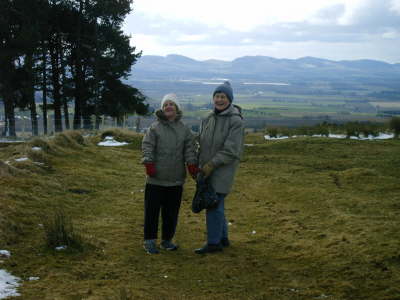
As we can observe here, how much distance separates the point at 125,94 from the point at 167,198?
23.1 metres

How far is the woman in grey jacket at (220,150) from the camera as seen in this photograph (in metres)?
5.54

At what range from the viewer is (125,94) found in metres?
28.3

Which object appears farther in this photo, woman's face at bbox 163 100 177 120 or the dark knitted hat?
woman's face at bbox 163 100 177 120

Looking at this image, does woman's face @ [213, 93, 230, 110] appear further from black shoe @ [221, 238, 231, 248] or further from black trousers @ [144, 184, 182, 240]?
black shoe @ [221, 238, 231, 248]

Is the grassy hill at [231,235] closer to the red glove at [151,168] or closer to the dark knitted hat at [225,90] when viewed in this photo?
the red glove at [151,168]

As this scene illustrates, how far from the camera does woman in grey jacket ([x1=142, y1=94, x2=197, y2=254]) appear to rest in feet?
18.7

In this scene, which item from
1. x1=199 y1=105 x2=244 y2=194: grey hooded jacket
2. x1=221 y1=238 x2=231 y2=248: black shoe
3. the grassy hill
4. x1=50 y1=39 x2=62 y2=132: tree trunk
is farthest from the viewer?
x1=50 y1=39 x2=62 y2=132: tree trunk

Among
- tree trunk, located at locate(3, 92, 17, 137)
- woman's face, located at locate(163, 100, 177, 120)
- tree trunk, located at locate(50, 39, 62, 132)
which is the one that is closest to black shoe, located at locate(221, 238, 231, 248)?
woman's face, located at locate(163, 100, 177, 120)

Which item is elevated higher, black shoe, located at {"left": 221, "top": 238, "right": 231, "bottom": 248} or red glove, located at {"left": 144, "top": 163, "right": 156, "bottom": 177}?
red glove, located at {"left": 144, "top": 163, "right": 156, "bottom": 177}

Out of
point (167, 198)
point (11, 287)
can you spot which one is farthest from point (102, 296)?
point (167, 198)

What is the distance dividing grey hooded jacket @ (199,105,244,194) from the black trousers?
0.54 meters

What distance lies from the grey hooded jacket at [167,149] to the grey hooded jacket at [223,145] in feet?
0.71

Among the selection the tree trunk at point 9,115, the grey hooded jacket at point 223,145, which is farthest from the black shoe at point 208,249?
the tree trunk at point 9,115

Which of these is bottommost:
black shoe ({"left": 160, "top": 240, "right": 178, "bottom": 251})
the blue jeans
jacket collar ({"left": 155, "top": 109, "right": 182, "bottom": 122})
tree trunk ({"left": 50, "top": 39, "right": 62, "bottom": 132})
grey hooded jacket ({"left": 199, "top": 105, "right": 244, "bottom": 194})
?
black shoe ({"left": 160, "top": 240, "right": 178, "bottom": 251})
